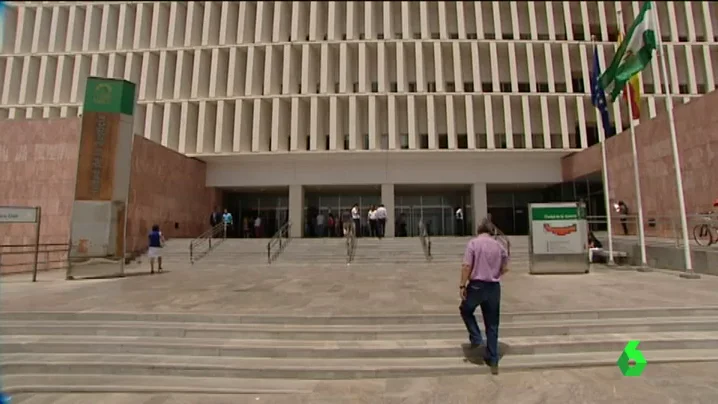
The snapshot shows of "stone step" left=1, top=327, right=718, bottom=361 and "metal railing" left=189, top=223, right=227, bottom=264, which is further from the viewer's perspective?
"metal railing" left=189, top=223, right=227, bottom=264

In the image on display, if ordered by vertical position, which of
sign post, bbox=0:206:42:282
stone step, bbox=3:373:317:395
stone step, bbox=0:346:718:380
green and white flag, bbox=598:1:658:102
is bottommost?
stone step, bbox=3:373:317:395

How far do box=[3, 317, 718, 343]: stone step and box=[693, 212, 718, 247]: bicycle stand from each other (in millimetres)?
6734

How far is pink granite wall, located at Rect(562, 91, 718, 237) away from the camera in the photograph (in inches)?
564

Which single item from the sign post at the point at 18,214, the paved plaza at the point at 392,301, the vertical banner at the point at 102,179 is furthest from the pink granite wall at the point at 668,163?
the sign post at the point at 18,214

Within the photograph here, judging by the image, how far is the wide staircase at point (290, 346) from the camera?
16.3ft

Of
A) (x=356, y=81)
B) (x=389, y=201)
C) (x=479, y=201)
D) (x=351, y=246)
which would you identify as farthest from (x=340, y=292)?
(x=356, y=81)

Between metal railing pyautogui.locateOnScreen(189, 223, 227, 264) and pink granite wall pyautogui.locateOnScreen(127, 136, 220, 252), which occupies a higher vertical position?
pink granite wall pyautogui.locateOnScreen(127, 136, 220, 252)

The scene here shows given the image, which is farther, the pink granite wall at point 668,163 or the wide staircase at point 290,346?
the pink granite wall at point 668,163

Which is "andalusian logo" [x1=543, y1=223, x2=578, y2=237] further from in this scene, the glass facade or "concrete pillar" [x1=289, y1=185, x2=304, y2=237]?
the glass facade

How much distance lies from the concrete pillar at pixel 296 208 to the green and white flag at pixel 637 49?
1744 cm

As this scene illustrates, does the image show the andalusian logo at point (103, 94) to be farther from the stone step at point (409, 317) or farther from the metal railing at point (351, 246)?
the metal railing at point (351, 246)

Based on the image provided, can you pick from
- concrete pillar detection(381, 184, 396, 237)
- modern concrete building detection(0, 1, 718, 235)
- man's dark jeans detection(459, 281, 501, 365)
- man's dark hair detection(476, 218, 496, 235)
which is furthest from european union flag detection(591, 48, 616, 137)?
concrete pillar detection(381, 184, 396, 237)

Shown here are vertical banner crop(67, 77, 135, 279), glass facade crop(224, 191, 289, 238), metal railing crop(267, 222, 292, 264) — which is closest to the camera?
vertical banner crop(67, 77, 135, 279)

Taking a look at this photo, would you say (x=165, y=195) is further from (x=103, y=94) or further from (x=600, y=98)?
(x=600, y=98)
